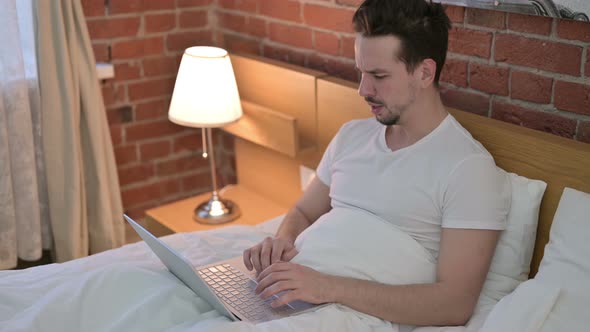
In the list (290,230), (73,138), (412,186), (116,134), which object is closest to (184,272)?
(290,230)

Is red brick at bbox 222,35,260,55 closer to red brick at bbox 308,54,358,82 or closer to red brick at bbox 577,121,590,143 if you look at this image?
red brick at bbox 308,54,358,82

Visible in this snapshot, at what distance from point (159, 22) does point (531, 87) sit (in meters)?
1.57

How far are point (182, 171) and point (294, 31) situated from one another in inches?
34.4

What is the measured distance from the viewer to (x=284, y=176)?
9.11ft

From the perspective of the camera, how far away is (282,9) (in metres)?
2.76

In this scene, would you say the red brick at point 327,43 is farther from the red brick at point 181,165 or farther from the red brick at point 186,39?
the red brick at point 181,165

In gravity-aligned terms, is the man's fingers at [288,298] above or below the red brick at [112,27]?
below

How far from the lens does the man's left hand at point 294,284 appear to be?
5.52 ft

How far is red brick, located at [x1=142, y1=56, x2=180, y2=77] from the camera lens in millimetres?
2971

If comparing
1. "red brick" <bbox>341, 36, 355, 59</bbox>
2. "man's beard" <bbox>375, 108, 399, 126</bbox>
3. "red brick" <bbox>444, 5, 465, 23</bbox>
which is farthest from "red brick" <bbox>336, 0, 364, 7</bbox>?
"man's beard" <bbox>375, 108, 399, 126</bbox>

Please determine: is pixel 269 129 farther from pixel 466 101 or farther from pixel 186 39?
pixel 466 101

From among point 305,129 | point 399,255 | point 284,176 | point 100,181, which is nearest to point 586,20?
point 399,255

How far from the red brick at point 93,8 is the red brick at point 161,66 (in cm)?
27

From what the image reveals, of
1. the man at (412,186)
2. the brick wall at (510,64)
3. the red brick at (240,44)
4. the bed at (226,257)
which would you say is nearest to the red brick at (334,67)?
the brick wall at (510,64)
